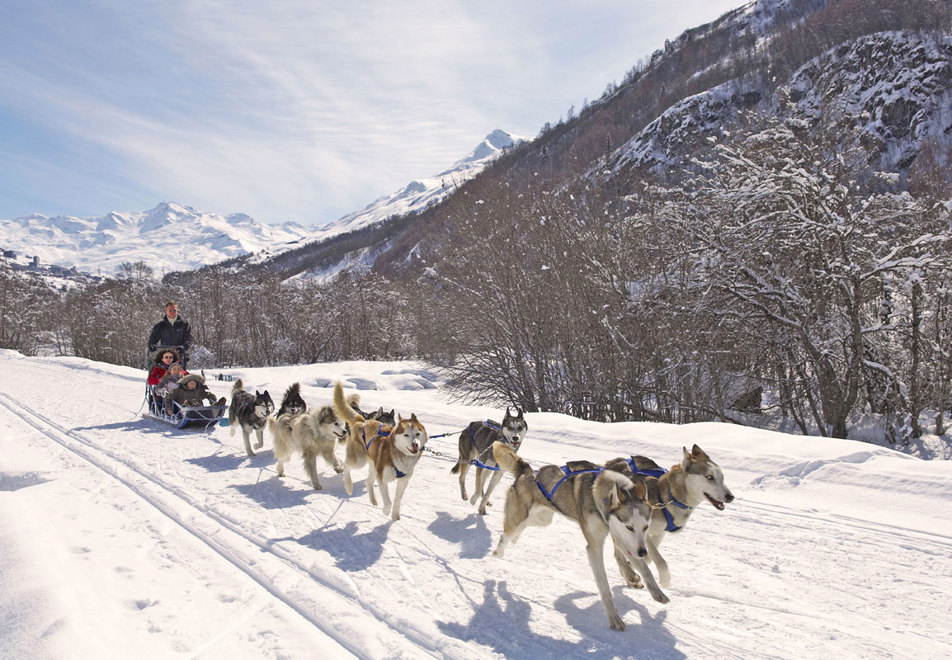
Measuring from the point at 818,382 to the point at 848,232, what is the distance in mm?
3288

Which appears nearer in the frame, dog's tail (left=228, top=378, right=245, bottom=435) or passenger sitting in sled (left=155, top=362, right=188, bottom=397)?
dog's tail (left=228, top=378, right=245, bottom=435)

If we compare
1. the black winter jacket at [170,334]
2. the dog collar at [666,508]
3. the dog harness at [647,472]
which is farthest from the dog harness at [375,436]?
the black winter jacket at [170,334]

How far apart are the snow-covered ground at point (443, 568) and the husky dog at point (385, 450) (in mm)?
345

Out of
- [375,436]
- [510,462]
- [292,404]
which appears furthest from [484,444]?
[292,404]

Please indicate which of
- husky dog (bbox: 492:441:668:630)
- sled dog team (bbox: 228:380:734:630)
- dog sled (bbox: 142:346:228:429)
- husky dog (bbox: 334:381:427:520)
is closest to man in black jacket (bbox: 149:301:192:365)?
dog sled (bbox: 142:346:228:429)

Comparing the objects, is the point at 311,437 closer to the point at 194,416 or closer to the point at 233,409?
the point at 233,409

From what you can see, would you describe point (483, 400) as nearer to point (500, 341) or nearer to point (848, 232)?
point (500, 341)

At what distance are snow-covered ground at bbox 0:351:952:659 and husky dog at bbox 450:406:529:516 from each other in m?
0.25

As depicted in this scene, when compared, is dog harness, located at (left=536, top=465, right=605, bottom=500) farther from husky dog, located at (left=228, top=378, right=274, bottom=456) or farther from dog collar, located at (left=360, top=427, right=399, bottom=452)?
husky dog, located at (left=228, top=378, right=274, bottom=456)

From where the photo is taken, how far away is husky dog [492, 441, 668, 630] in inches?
135

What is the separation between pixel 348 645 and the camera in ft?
10.7

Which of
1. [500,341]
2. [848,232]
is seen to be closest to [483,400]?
[500,341]

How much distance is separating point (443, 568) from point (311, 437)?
3.11 meters

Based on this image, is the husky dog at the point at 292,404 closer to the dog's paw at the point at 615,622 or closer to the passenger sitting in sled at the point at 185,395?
the passenger sitting in sled at the point at 185,395
